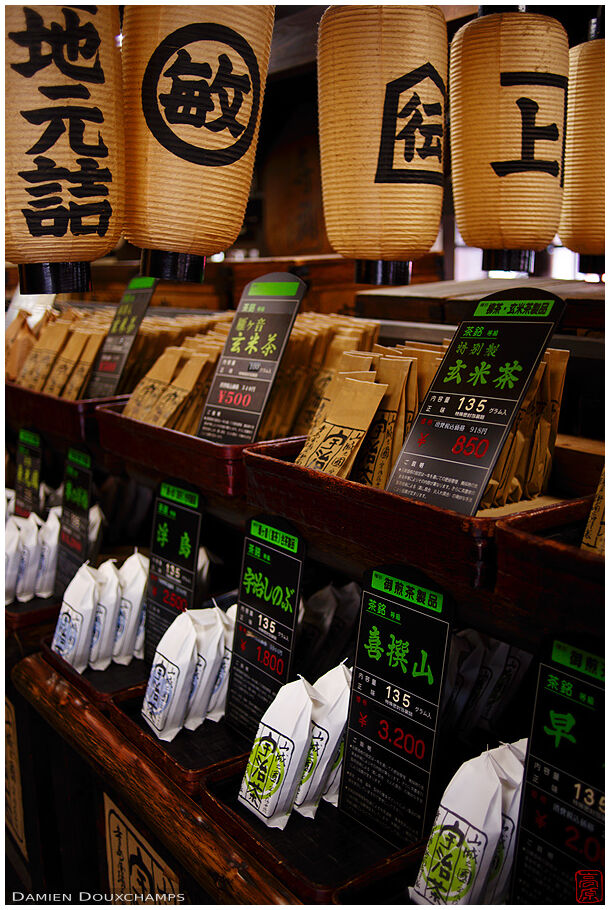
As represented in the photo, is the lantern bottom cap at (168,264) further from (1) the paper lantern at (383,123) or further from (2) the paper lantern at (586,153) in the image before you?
(2) the paper lantern at (586,153)

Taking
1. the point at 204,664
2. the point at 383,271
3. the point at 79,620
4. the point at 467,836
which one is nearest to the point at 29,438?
the point at 79,620

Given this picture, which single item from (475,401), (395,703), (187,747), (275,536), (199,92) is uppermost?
(199,92)

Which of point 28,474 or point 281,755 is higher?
point 28,474

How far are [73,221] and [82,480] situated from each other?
1.33 m

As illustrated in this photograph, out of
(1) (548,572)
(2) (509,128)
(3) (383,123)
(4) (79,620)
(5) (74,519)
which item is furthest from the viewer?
(5) (74,519)

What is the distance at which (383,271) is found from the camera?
1758 millimetres

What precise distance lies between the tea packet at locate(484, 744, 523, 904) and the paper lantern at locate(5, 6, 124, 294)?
1.23 meters

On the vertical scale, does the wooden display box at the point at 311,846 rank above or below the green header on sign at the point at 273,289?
below

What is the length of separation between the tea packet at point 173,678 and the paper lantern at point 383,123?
1025 millimetres

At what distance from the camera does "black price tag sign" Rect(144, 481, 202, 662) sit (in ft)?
6.84

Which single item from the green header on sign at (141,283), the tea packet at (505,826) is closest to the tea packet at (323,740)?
the tea packet at (505,826)

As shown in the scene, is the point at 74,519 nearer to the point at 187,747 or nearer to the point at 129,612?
the point at 129,612

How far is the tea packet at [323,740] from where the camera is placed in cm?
155

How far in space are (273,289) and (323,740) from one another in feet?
3.96
